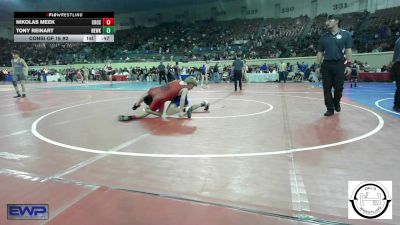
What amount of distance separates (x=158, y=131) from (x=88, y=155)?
1.57 metres

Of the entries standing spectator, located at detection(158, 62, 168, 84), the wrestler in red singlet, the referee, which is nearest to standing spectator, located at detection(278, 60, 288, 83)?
standing spectator, located at detection(158, 62, 168, 84)

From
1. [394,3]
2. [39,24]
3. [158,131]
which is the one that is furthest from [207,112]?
[394,3]

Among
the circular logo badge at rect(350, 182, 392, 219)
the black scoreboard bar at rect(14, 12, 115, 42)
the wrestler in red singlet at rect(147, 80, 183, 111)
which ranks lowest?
the circular logo badge at rect(350, 182, 392, 219)

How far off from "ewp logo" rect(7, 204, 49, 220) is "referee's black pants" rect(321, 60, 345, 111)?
573cm

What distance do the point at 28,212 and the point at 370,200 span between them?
256 centimetres

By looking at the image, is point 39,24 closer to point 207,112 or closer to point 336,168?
point 207,112

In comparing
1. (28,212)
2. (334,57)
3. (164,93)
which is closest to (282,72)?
(334,57)

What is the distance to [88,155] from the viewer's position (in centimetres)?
405

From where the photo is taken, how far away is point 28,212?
2506 mm

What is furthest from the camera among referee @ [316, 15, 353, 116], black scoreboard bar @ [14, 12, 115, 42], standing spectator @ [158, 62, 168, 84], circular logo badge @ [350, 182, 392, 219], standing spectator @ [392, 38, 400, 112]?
standing spectator @ [158, 62, 168, 84]

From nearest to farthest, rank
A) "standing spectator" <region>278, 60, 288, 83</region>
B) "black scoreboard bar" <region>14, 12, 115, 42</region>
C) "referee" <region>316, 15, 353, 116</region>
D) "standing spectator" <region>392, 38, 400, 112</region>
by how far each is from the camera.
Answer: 1. "referee" <region>316, 15, 353, 116</region>
2. "standing spectator" <region>392, 38, 400, 112</region>
3. "black scoreboard bar" <region>14, 12, 115, 42</region>
4. "standing spectator" <region>278, 60, 288, 83</region>

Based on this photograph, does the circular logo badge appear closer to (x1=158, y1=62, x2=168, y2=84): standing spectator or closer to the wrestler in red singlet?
the wrestler in red singlet

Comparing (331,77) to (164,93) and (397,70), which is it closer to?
(397,70)

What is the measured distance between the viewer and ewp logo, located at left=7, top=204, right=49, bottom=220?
243cm
